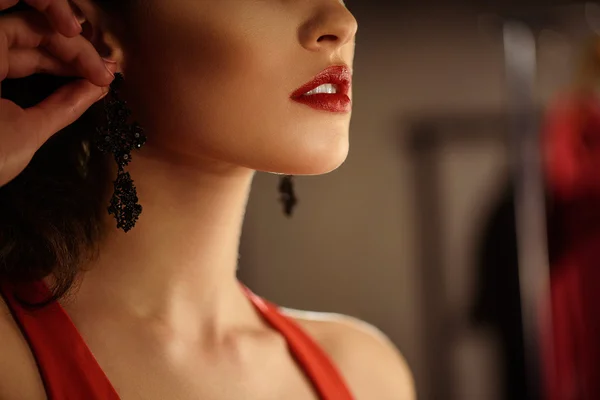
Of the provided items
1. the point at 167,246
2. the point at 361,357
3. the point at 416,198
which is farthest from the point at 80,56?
the point at 416,198

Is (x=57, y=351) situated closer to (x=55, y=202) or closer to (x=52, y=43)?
(x=55, y=202)

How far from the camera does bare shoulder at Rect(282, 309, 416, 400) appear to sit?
1073 millimetres

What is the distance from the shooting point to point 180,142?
0.83m

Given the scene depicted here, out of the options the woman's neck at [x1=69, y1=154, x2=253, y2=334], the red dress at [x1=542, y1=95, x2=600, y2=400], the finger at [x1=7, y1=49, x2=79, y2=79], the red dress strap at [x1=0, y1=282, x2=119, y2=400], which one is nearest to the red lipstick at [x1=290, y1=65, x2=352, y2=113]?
the woman's neck at [x1=69, y1=154, x2=253, y2=334]

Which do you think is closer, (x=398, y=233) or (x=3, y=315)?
(x=3, y=315)

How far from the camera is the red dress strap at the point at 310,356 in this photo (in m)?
0.99

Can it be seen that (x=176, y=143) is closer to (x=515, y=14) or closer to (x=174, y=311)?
(x=174, y=311)

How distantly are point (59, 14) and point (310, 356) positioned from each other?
23.6 inches

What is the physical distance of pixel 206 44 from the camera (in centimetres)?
79

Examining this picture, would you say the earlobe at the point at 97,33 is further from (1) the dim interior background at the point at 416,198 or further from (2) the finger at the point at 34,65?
(1) the dim interior background at the point at 416,198

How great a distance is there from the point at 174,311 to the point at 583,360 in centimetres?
123

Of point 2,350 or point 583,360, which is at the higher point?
point 2,350

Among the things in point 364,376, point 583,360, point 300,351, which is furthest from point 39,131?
point 583,360

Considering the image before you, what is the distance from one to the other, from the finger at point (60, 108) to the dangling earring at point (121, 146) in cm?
3
